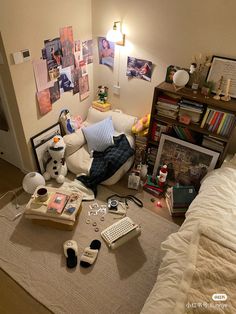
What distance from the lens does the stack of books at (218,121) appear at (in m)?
1.99

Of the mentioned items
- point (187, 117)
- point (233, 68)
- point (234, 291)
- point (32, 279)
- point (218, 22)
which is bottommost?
point (32, 279)

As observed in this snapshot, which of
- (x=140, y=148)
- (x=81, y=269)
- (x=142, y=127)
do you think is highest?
(x=142, y=127)

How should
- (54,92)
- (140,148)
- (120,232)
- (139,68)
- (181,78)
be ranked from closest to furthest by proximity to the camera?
(120,232) → (181,78) → (54,92) → (139,68) → (140,148)

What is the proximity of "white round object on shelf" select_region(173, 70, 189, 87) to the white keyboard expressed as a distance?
4.42ft

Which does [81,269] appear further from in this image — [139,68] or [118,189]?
[139,68]

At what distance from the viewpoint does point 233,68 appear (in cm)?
200

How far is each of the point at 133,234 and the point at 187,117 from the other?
1187 mm

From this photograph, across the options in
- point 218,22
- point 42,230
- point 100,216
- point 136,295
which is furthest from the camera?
point 100,216

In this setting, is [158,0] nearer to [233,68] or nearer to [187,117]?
[233,68]

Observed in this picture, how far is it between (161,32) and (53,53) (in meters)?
1.08

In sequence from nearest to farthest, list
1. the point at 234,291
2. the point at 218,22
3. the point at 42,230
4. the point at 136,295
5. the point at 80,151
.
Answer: the point at 234,291, the point at 136,295, the point at 218,22, the point at 42,230, the point at 80,151

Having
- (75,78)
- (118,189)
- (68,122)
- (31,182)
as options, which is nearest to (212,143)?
(118,189)

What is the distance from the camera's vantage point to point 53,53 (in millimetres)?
2277

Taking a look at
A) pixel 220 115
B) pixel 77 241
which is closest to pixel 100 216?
pixel 77 241
